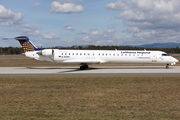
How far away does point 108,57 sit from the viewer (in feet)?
89.8

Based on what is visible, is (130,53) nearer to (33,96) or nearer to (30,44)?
(30,44)

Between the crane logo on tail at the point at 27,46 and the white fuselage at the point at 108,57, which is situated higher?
the crane logo on tail at the point at 27,46

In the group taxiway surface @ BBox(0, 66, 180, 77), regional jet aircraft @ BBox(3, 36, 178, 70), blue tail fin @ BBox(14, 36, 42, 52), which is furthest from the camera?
blue tail fin @ BBox(14, 36, 42, 52)

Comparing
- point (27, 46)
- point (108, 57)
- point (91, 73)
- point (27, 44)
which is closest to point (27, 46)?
point (27, 46)

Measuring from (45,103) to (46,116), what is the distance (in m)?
2.03

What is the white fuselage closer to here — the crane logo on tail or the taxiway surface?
the taxiway surface

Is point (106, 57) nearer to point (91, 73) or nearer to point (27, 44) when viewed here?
point (91, 73)

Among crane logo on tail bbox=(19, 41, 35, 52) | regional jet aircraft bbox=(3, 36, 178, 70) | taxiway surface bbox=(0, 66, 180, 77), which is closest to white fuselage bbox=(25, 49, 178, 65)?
regional jet aircraft bbox=(3, 36, 178, 70)

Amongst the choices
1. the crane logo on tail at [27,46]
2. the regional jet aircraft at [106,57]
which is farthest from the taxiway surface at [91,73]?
the crane logo on tail at [27,46]

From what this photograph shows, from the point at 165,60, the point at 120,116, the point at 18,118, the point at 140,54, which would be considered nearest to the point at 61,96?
the point at 18,118

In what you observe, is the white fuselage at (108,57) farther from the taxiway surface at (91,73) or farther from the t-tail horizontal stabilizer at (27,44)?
the t-tail horizontal stabilizer at (27,44)

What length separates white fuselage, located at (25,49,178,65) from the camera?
2717 centimetres

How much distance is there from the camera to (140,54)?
27281mm

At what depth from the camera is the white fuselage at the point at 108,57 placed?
27.2 metres
